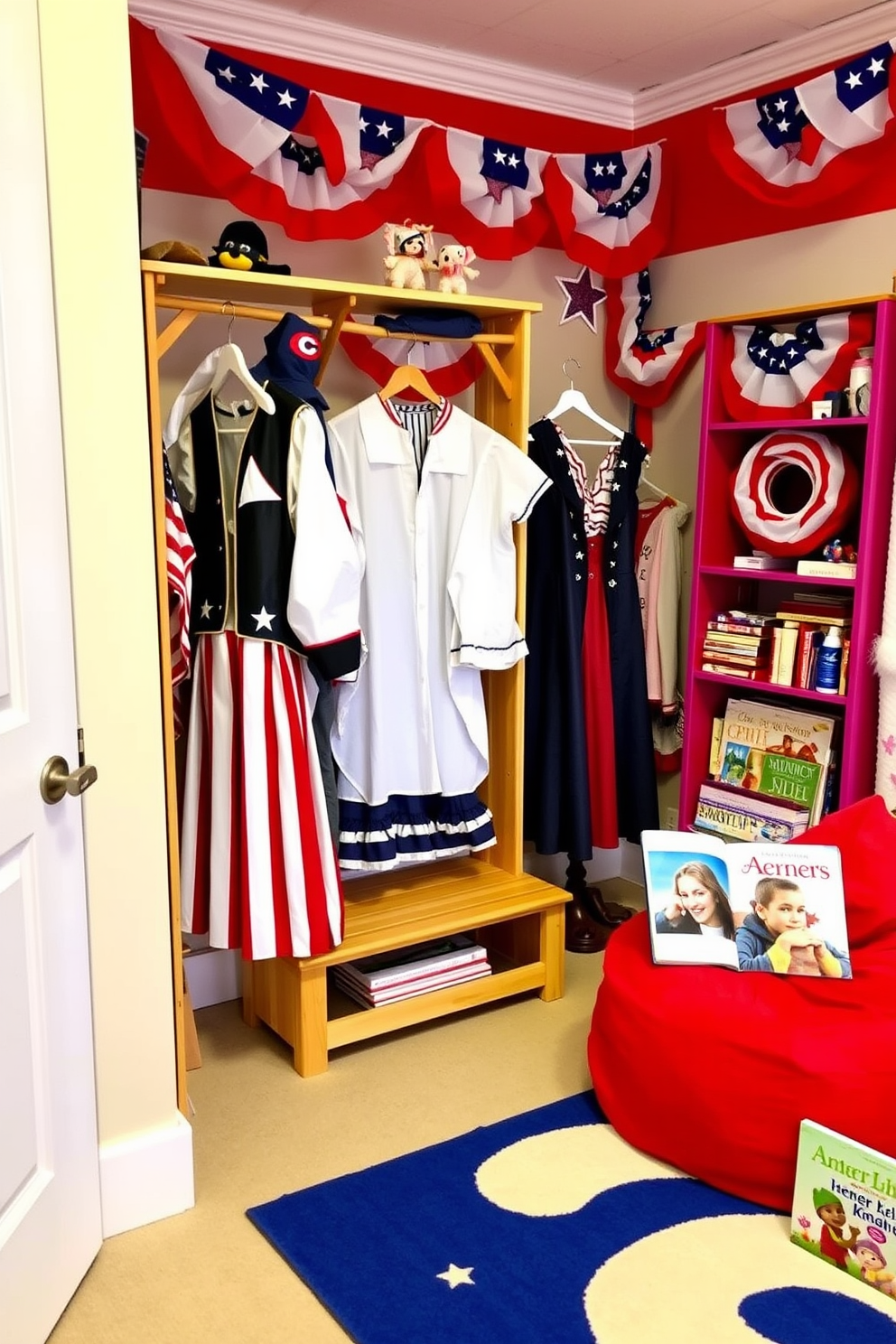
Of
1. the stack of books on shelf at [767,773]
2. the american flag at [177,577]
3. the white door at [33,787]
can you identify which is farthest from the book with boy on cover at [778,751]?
the white door at [33,787]

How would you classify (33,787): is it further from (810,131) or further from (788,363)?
(810,131)

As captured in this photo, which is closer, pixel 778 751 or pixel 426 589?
pixel 426 589

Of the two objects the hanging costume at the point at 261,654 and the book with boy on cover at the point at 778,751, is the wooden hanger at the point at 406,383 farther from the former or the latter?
the book with boy on cover at the point at 778,751

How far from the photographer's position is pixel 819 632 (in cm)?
307

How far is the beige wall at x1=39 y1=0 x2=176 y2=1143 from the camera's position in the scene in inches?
74.9

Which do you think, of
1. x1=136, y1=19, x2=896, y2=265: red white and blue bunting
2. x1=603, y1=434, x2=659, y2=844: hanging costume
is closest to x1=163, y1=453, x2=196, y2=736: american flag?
x1=136, y1=19, x2=896, y2=265: red white and blue bunting

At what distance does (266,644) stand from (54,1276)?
4.08 feet

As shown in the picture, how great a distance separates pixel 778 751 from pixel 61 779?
2028mm

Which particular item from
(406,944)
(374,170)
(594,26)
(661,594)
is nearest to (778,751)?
(661,594)

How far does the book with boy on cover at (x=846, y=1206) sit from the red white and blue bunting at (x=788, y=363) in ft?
5.87

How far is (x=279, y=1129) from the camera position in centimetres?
253

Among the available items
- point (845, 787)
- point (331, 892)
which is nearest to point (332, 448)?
point (331, 892)

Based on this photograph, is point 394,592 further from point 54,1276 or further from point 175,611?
point 54,1276

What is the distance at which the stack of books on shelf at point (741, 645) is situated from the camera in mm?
3205
